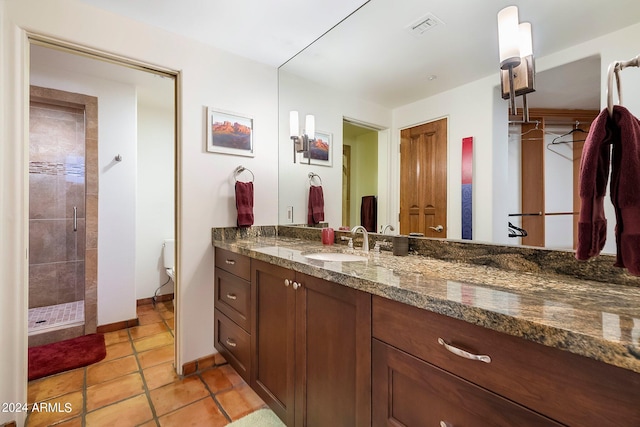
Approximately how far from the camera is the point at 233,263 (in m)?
1.82

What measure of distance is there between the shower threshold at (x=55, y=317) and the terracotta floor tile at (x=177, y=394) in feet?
4.38

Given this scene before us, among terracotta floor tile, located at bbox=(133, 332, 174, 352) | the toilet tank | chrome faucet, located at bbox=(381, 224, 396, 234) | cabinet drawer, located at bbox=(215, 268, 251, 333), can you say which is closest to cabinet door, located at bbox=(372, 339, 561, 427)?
chrome faucet, located at bbox=(381, 224, 396, 234)

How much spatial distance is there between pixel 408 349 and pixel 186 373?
69.1 inches

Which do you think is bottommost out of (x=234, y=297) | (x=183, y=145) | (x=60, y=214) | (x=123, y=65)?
(x=234, y=297)

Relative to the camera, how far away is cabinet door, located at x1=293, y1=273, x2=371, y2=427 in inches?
38.8

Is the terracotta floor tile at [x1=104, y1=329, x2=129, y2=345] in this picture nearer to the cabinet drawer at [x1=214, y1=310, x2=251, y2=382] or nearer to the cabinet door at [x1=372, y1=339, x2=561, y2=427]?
the cabinet drawer at [x1=214, y1=310, x2=251, y2=382]

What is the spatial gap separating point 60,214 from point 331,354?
10.1 feet

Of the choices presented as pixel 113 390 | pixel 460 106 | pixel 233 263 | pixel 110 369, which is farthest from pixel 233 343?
pixel 460 106

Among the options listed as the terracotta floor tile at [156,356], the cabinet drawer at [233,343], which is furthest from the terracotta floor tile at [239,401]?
the terracotta floor tile at [156,356]

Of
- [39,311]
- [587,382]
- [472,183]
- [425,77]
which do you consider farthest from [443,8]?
[39,311]

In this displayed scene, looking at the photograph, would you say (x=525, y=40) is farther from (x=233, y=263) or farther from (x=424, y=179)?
(x=233, y=263)

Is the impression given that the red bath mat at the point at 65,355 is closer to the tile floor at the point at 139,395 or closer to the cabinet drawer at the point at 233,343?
the tile floor at the point at 139,395

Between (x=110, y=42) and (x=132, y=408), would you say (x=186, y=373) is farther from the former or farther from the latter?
(x=110, y=42)

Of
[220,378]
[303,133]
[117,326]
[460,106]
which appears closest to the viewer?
[460,106]
